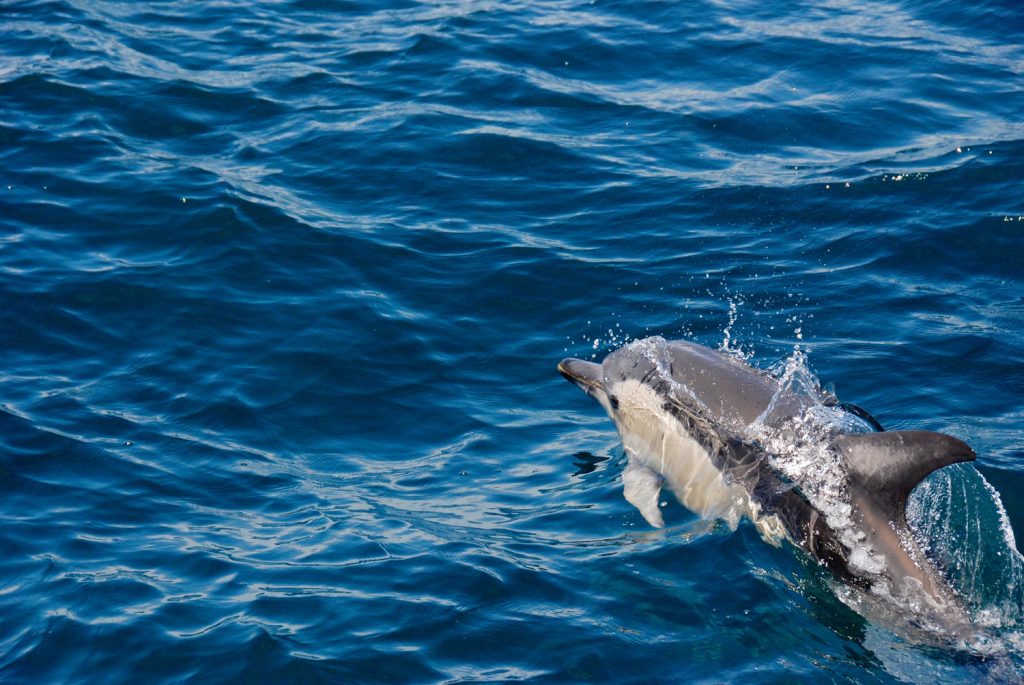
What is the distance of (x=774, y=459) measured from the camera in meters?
8.30

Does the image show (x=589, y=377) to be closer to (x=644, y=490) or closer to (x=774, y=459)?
(x=644, y=490)

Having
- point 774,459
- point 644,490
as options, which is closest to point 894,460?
point 774,459

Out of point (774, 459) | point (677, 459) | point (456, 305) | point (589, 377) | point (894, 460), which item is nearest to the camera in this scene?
point (894, 460)

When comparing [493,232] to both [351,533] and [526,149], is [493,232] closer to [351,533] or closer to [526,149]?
[526,149]

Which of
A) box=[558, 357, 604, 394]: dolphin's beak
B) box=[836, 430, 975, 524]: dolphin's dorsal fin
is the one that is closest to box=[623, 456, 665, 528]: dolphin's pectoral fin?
box=[558, 357, 604, 394]: dolphin's beak

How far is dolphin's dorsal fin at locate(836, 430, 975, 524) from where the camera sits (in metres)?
7.14

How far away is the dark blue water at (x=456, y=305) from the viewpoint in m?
7.74

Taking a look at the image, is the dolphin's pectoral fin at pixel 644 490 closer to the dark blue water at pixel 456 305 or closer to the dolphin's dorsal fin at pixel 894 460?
the dark blue water at pixel 456 305

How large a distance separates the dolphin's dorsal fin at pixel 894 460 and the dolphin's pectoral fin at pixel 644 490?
1.59 meters

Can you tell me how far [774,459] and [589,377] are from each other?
2.13 metres

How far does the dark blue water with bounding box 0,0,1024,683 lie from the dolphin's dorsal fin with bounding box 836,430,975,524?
64cm

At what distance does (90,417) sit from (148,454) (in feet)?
2.46

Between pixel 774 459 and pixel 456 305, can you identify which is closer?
pixel 774 459

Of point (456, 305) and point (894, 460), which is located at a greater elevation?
point (894, 460)
